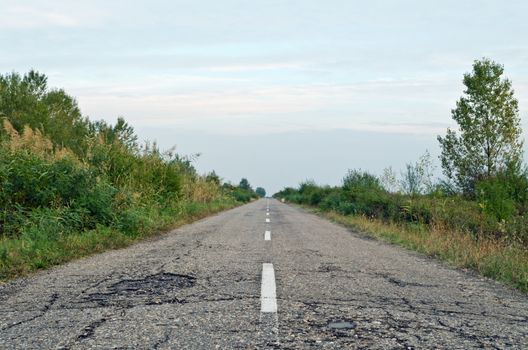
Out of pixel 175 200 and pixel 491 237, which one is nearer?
pixel 491 237

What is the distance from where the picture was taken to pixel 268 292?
5.59 meters

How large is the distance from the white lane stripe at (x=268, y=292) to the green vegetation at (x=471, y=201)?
3397mm

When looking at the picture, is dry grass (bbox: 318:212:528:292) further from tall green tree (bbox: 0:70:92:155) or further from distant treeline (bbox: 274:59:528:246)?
tall green tree (bbox: 0:70:92:155)

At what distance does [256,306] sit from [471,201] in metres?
14.8

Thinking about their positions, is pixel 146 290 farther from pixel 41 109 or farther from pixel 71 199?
pixel 41 109

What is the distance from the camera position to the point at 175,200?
20.5 meters

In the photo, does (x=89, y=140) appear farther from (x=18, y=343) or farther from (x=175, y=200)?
(x=18, y=343)

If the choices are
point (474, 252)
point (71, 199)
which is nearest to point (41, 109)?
point (71, 199)

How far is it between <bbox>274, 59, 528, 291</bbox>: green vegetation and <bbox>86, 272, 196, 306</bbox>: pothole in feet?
15.0

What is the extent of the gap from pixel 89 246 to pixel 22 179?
2902 millimetres

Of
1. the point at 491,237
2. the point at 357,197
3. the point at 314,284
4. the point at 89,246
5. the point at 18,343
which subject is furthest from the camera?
the point at 357,197

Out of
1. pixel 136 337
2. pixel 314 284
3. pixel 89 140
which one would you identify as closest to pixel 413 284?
pixel 314 284

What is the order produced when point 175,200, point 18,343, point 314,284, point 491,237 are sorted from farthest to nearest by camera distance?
point 175,200
point 491,237
point 314,284
point 18,343

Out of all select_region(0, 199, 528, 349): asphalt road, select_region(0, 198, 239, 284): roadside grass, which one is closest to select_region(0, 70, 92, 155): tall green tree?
select_region(0, 198, 239, 284): roadside grass
